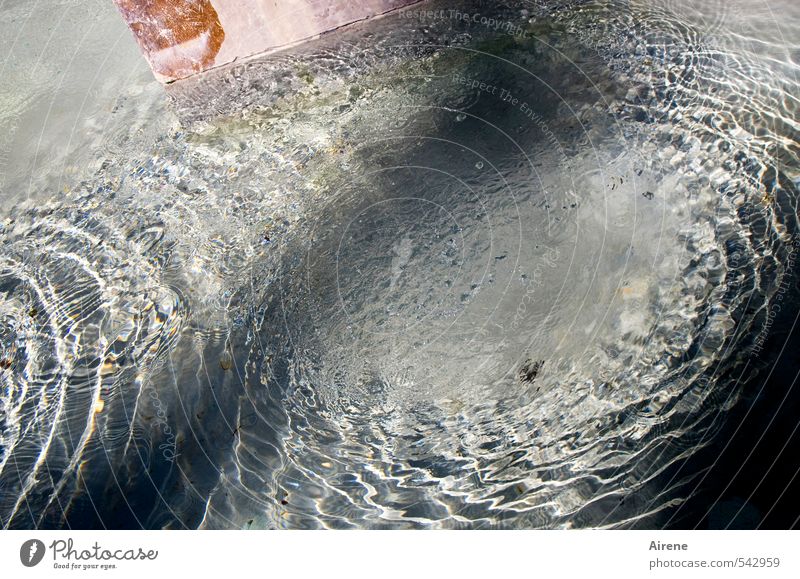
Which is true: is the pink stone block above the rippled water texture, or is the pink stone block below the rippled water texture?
above

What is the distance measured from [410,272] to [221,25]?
1.52 metres

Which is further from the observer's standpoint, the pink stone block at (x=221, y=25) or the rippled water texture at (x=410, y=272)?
the pink stone block at (x=221, y=25)

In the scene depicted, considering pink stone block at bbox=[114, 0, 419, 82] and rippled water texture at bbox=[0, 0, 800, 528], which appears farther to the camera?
pink stone block at bbox=[114, 0, 419, 82]

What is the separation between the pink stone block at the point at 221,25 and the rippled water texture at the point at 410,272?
0.08m

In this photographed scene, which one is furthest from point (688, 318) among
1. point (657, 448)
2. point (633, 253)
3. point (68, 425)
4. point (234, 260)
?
point (68, 425)

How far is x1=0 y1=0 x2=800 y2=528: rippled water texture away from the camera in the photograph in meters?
1.80

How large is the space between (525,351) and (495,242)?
43cm

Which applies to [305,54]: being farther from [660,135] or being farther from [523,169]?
[660,135]

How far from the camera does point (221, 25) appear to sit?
2.79 meters

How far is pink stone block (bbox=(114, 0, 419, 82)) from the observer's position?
270 centimetres

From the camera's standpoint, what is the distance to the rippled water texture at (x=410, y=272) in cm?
180

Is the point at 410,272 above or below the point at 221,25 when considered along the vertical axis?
below

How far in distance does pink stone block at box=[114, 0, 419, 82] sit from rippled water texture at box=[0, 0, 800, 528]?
76 millimetres

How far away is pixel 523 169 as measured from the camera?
2332mm
